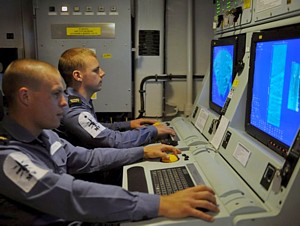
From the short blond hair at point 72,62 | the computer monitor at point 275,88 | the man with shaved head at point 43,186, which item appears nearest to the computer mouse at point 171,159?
the computer monitor at point 275,88

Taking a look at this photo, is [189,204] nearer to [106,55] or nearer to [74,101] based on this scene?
[74,101]

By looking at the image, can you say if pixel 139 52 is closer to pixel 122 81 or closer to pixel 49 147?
pixel 122 81

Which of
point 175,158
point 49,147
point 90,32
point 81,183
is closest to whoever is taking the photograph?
point 81,183

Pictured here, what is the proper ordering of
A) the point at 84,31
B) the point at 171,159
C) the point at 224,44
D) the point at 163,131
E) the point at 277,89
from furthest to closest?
1. the point at 84,31
2. the point at 163,131
3. the point at 224,44
4. the point at 171,159
5. the point at 277,89

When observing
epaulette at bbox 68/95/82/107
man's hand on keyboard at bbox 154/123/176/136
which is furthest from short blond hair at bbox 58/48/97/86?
man's hand on keyboard at bbox 154/123/176/136

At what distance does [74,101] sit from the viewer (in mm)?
2016

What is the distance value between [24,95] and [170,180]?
0.70 meters

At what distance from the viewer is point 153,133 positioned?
217 cm

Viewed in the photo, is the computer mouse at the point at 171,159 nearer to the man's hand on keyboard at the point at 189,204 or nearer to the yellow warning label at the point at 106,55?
the man's hand on keyboard at the point at 189,204

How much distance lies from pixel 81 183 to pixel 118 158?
0.58 metres

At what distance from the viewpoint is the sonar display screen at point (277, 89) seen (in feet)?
3.95

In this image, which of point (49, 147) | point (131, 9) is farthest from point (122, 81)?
point (49, 147)

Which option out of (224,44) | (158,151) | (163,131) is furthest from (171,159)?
(224,44)

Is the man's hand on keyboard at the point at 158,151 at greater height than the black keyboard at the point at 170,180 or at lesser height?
greater
